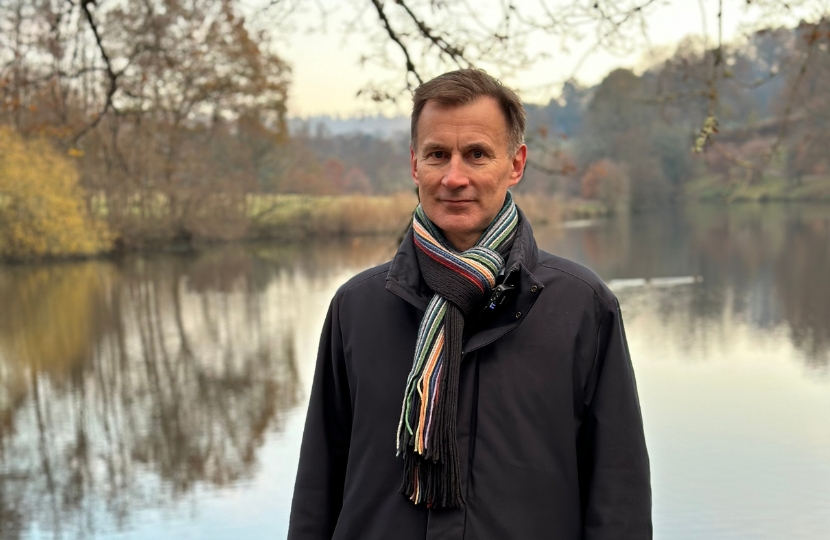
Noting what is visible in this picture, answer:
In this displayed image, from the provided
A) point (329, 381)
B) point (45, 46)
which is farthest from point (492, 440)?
point (45, 46)

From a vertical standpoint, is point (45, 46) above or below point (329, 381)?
above

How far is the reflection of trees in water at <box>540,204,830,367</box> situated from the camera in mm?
13617

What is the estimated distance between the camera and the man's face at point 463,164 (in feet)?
5.29

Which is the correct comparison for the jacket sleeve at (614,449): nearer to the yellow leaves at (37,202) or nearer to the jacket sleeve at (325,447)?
the jacket sleeve at (325,447)

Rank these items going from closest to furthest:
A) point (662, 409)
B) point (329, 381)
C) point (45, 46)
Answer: point (329, 381) < point (45, 46) < point (662, 409)

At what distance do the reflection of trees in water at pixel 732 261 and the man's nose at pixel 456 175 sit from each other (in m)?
10.4

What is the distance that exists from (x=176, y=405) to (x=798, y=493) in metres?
6.81

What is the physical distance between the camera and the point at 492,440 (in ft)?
5.17

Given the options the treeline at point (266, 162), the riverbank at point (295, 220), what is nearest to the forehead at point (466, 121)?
the treeline at point (266, 162)

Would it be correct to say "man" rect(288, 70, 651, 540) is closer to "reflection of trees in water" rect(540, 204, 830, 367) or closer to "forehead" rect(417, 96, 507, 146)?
"forehead" rect(417, 96, 507, 146)

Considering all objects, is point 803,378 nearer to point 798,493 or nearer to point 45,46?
point 798,493

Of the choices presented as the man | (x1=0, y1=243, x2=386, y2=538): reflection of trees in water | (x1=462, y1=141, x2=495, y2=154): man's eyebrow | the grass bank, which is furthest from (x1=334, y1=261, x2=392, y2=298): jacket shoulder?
the grass bank

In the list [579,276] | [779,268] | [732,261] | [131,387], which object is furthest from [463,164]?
[732,261]

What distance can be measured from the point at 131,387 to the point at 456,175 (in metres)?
10.6
